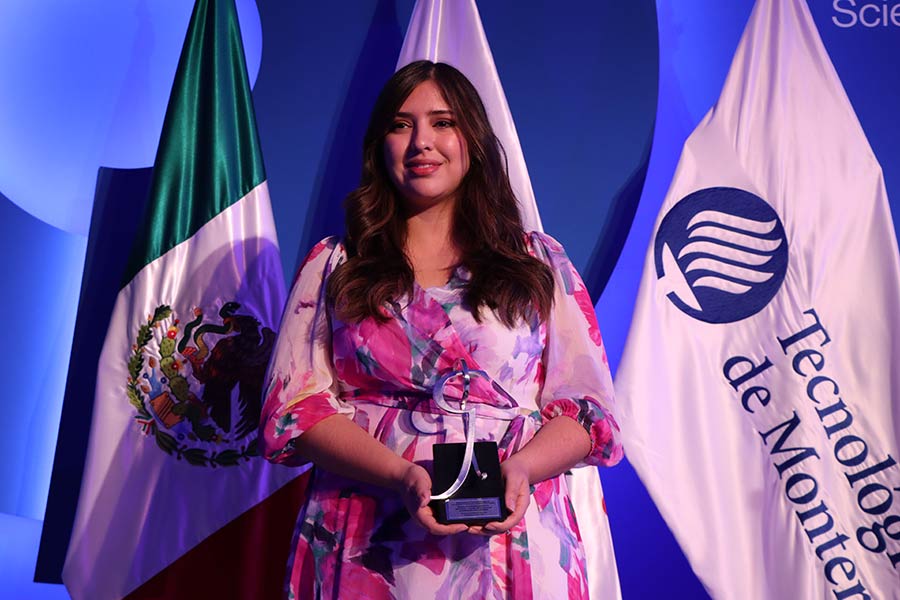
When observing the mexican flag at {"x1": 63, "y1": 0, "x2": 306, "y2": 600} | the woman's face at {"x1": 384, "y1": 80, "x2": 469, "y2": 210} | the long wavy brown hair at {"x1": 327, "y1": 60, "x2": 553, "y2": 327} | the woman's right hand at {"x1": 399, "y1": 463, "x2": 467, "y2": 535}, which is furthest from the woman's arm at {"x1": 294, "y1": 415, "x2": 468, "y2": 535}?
the mexican flag at {"x1": 63, "y1": 0, "x2": 306, "y2": 600}

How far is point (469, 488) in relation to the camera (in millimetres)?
1177

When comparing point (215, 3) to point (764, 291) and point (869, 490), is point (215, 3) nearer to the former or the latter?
point (764, 291)

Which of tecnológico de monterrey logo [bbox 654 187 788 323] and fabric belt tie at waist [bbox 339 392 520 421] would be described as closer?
fabric belt tie at waist [bbox 339 392 520 421]

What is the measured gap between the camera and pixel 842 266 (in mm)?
2031

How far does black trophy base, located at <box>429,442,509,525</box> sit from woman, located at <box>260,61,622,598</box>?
0.02 metres

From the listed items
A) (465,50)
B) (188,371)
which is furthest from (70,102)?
(465,50)

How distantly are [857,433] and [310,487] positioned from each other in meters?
1.20

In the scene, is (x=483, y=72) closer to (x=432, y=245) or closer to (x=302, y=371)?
(x=432, y=245)

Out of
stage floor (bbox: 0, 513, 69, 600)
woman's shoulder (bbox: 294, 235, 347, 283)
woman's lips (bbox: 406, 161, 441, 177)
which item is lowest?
stage floor (bbox: 0, 513, 69, 600)

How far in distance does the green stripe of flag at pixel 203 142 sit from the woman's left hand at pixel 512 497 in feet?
3.86

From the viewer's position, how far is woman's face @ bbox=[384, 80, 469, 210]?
4.96 ft

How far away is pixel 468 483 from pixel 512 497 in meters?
0.06

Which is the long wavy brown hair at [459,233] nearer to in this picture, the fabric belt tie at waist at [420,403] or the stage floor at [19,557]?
the fabric belt tie at waist at [420,403]

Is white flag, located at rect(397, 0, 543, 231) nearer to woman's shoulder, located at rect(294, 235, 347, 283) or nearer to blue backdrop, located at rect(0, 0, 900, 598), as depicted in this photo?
blue backdrop, located at rect(0, 0, 900, 598)
